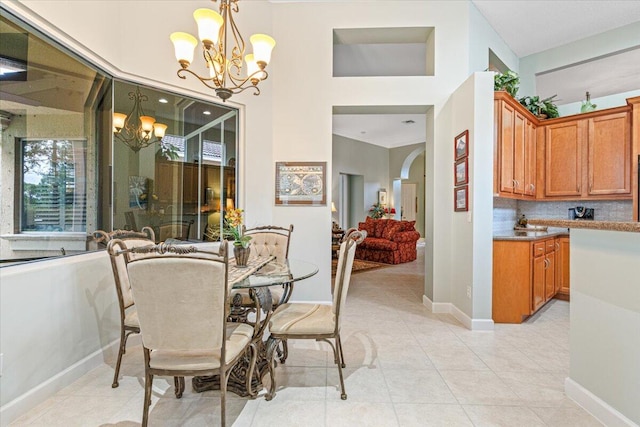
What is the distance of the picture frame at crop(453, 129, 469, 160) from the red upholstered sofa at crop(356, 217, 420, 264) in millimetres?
3868

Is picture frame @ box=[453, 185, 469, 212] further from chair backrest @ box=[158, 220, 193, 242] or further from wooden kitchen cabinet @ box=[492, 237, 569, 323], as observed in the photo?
chair backrest @ box=[158, 220, 193, 242]

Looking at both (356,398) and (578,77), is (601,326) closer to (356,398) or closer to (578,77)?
(356,398)

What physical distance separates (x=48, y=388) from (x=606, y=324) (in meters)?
3.46

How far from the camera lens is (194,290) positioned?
142cm

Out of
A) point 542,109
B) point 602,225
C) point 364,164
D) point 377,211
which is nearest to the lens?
point 602,225

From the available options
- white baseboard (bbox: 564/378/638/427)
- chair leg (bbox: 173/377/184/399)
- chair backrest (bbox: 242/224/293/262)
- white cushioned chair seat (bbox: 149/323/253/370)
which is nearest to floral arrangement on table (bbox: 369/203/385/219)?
chair backrest (bbox: 242/224/293/262)

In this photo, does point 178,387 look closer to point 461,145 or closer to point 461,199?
point 461,199

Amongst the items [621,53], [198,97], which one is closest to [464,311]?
[198,97]

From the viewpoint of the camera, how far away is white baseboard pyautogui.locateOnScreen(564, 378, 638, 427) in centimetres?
166

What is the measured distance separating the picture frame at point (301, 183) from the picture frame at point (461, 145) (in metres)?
1.58

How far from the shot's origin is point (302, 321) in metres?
2.07

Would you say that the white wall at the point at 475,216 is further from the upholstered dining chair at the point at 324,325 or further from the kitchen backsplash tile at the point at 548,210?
the upholstered dining chair at the point at 324,325

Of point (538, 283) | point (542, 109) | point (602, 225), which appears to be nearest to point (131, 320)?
point (602, 225)

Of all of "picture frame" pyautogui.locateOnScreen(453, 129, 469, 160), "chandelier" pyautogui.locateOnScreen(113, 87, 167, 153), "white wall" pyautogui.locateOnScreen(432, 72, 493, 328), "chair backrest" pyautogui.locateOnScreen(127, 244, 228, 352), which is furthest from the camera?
"picture frame" pyautogui.locateOnScreen(453, 129, 469, 160)
